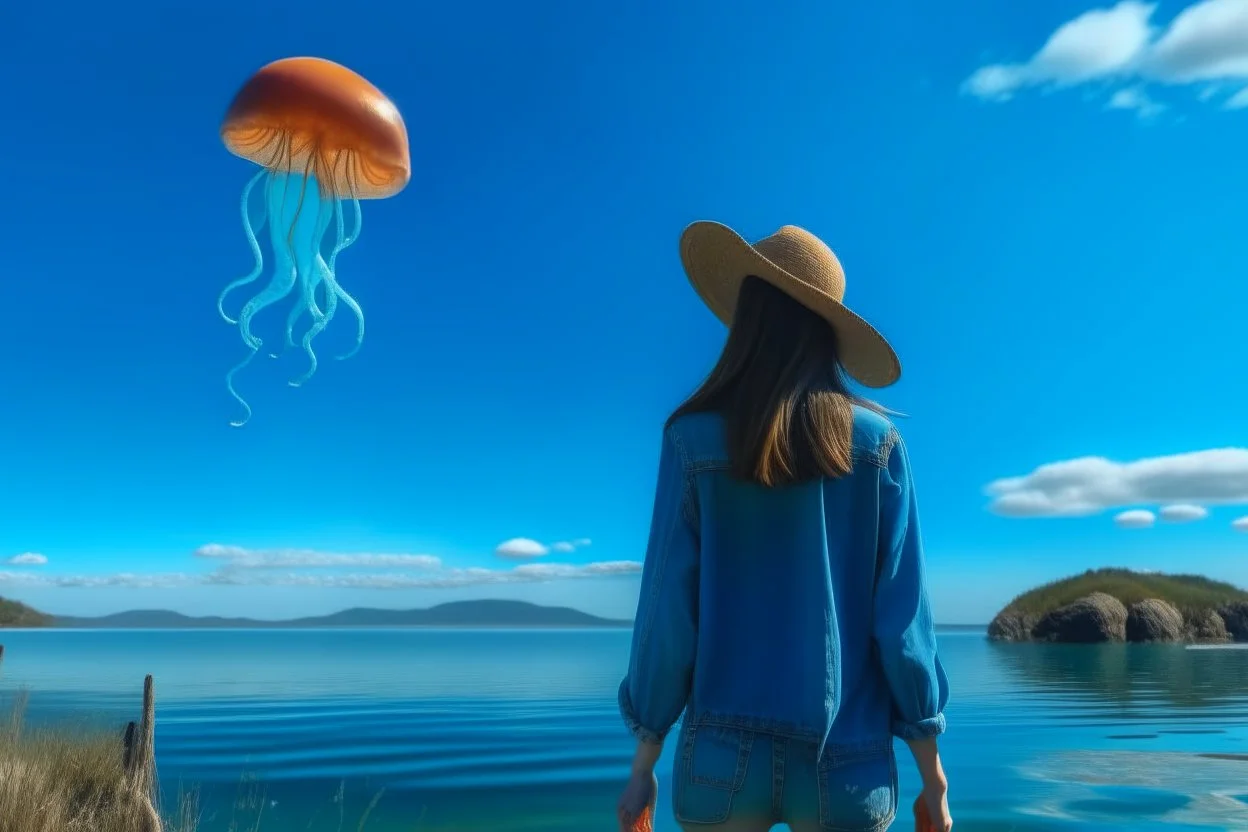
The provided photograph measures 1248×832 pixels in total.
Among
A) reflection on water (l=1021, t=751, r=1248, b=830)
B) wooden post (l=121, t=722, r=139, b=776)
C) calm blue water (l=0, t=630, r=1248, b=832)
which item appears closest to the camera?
wooden post (l=121, t=722, r=139, b=776)

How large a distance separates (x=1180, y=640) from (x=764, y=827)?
2499 inches

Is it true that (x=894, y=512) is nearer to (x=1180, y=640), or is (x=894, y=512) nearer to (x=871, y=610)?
(x=871, y=610)

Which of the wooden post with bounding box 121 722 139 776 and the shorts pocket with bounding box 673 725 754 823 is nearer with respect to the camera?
the shorts pocket with bounding box 673 725 754 823

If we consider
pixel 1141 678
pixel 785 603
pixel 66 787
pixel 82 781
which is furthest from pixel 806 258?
pixel 1141 678

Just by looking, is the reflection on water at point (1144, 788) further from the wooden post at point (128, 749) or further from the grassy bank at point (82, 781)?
the wooden post at point (128, 749)

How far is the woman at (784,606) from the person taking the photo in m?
1.78

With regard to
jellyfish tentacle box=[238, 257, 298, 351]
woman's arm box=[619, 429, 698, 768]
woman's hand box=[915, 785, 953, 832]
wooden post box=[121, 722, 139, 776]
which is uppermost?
jellyfish tentacle box=[238, 257, 298, 351]

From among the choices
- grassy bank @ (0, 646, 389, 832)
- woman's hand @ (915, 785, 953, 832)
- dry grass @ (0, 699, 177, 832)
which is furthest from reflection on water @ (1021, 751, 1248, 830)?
woman's hand @ (915, 785, 953, 832)

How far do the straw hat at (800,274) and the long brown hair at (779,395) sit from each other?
40mm

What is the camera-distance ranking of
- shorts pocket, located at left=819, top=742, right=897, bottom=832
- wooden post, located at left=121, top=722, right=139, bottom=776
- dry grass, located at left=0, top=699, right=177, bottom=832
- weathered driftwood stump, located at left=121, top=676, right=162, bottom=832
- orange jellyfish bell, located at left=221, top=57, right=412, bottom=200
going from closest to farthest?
shorts pocket, located at left=819, top=742, right=897, bottom=832 → orange jellyfish bell, located at left=221, top=57, right=412, bottom=200 → dry grass, located at left=0, top=699, right=177, bottom=832 → weathered driftwood stump, located at left=121, top=676, right=162, bottom=832 → wooden post, located at left=121, top=722, right=139, bottom=776

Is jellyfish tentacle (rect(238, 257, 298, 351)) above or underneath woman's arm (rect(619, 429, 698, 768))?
above

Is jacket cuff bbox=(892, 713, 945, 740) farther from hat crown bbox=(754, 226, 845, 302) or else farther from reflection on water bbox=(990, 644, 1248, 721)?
reflection on water bbox=(990, 644, 1248, 721)

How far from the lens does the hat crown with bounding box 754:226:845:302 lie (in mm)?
2018

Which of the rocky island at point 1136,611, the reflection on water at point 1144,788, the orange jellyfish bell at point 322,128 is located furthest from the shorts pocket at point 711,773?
the rocky island at point 1136,611
